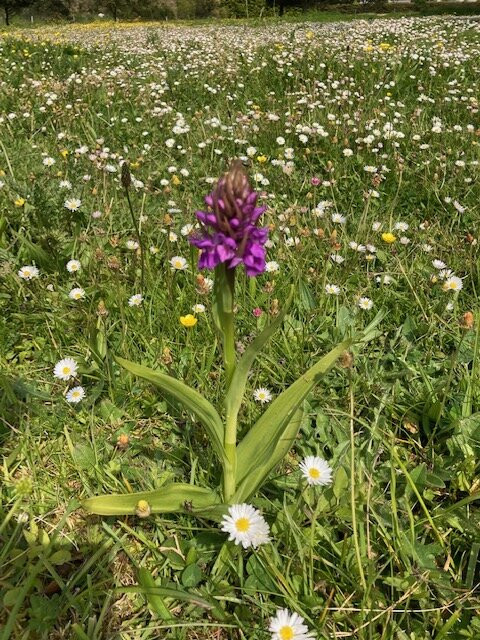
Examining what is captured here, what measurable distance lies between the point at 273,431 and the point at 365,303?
1.20 metres

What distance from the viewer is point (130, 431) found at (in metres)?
2.00

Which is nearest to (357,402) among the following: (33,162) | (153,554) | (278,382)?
(278,382)

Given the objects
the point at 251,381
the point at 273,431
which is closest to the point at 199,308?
the point at 251,381

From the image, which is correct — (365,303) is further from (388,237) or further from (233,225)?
(233,225)

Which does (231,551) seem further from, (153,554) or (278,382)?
(278,382)

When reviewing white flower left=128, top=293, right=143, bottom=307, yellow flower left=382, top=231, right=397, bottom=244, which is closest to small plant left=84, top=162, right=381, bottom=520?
white flower left=128, top=293, right=143, bottom=307

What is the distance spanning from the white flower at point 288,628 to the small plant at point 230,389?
32cm

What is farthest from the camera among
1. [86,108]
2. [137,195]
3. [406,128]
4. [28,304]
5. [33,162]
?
[86,108]

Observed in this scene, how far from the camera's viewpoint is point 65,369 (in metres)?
2.12

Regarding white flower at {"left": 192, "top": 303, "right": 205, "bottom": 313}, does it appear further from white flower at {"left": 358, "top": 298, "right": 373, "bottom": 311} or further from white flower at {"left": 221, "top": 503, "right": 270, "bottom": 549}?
white flower at {"left": 221, "top": 503, "right": 270, "bottom": 549}

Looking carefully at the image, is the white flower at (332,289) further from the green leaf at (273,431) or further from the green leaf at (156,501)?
the green leaf at (156,501)

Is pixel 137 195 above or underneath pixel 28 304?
above

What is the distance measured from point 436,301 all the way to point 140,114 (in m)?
3.86

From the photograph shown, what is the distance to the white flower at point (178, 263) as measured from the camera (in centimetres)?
270
